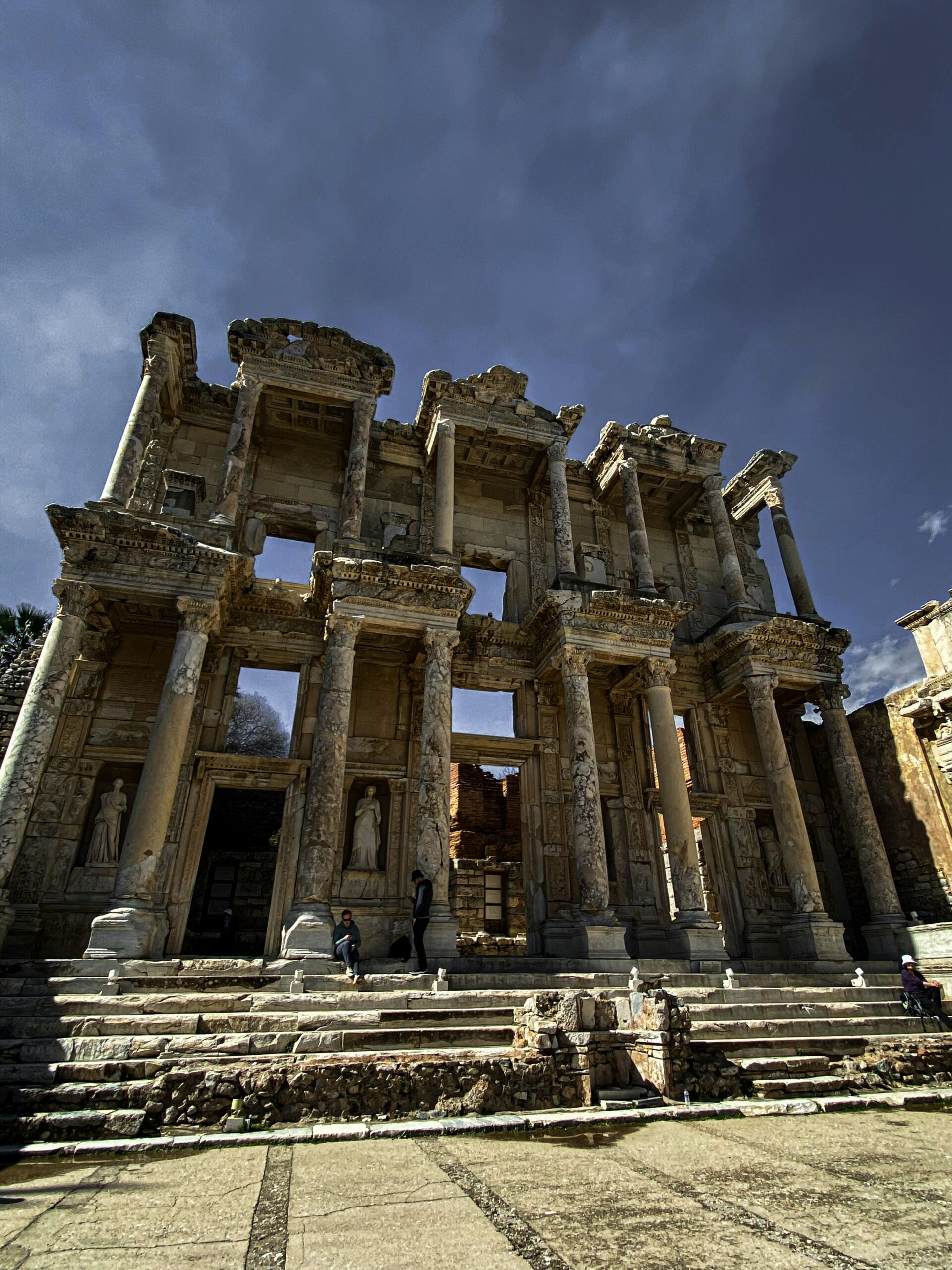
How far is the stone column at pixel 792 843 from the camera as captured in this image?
45.3 feet

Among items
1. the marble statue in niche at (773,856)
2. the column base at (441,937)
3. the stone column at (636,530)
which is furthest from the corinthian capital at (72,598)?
the marble statue in niche at (773,856)

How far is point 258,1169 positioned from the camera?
14.9 feet

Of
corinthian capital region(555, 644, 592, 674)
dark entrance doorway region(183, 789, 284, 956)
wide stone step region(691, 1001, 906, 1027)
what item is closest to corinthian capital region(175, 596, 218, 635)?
corinthian capital region(555, 644, 592, 674)

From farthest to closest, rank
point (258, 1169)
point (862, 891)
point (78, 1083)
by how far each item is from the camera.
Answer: point (862, 891)
point (78, 1083)
point (258, 1169)

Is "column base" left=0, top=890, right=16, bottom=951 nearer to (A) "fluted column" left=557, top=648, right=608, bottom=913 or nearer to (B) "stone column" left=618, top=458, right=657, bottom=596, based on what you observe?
(A) "fluted column" left=557, top=648, right=608, bottom=913

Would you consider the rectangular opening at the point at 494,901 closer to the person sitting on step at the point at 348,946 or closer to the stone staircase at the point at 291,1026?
the stone staircase at the point at 291,1026

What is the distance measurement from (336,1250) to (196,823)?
1136 cm

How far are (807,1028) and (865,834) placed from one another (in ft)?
25.9

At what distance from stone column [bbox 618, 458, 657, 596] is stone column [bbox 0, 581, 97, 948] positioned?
12.0 meters

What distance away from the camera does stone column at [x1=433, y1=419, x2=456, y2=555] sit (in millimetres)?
15562

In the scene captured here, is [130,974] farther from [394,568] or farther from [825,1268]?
[825,1268]

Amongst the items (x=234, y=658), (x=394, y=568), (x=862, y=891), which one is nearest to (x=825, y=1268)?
(x=394, y=568)

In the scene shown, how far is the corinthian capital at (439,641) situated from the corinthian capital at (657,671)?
4.52m

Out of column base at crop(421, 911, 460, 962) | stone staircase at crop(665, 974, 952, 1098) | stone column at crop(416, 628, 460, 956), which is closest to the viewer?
stone staircase at crop(665, 974, 952, 1098)
